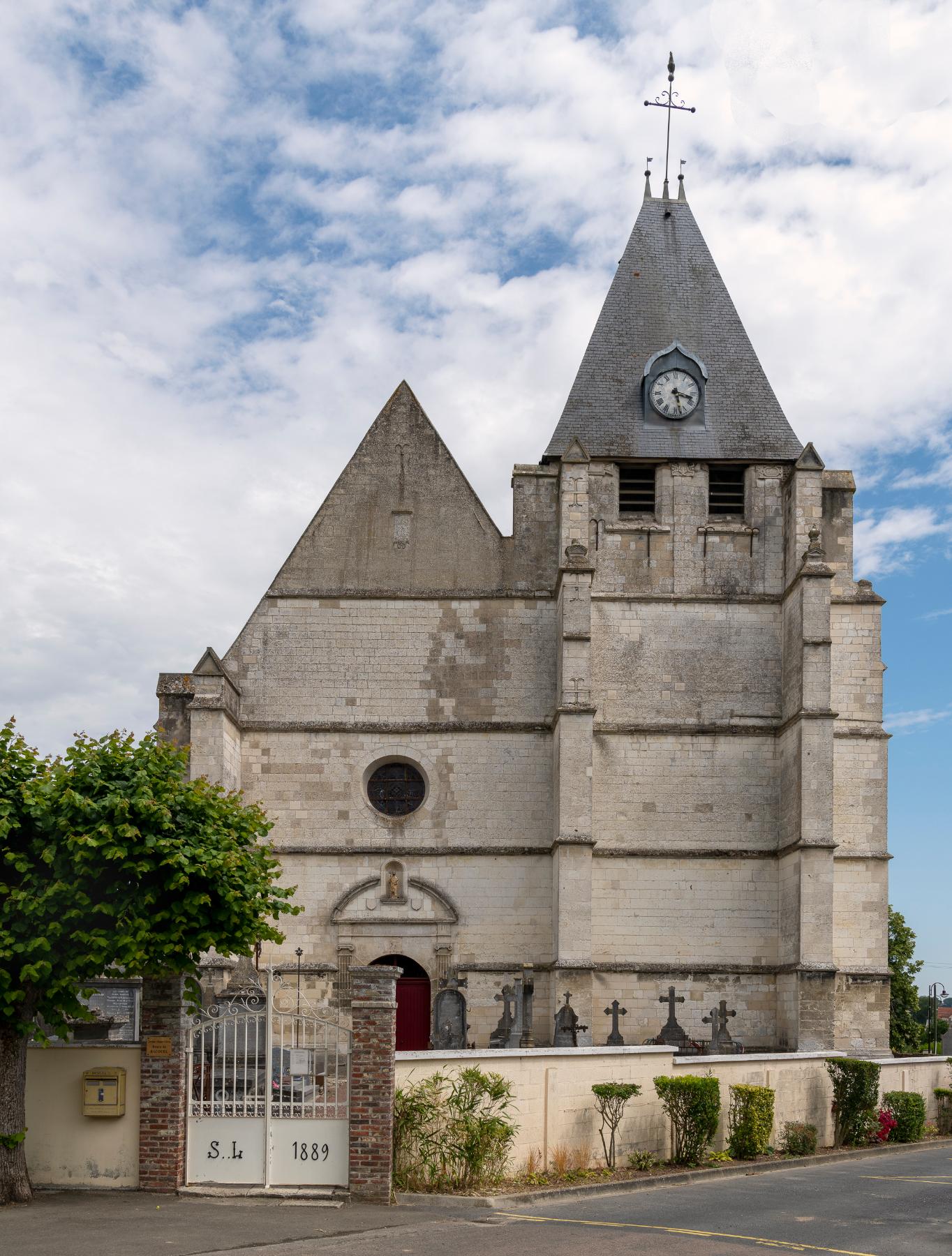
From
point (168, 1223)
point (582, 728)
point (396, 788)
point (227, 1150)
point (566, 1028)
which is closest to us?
point (168, 1223)

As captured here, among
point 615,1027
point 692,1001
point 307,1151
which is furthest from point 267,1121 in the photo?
point 692,1001

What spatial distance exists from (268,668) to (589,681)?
17.4 feet

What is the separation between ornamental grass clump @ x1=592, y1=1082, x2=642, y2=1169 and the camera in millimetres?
14203

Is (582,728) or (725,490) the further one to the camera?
(725,490)

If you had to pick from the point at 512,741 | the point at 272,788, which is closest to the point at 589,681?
the point at 512,741

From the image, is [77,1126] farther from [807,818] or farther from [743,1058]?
[807,818]

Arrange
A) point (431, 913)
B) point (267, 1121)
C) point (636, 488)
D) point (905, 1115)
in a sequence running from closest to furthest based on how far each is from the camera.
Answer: point (267, 1121), point (905, 1115), point (431, 913), point (636, 488)

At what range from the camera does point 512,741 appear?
80.9ft

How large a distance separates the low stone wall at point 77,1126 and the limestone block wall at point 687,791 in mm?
12600

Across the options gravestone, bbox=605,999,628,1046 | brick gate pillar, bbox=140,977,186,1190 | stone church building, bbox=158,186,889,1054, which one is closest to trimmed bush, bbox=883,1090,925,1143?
stone church building, bbox=158,186,889,1054

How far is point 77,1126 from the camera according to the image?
12516mm

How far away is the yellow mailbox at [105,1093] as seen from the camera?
12391 millimetres

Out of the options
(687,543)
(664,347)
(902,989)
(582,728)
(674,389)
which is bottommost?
(902,989)

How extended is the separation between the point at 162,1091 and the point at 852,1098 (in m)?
9.17
